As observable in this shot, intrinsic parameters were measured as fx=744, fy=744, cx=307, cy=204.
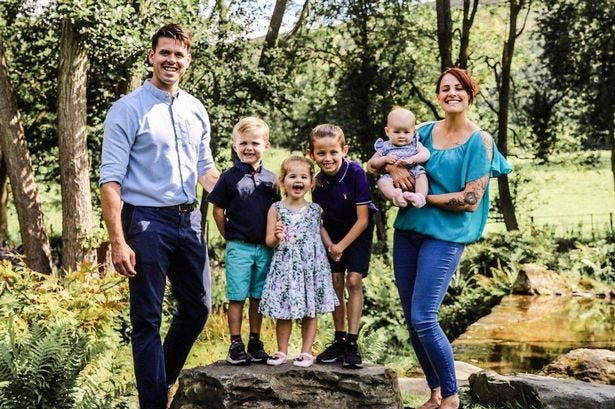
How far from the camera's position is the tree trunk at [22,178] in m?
11.2

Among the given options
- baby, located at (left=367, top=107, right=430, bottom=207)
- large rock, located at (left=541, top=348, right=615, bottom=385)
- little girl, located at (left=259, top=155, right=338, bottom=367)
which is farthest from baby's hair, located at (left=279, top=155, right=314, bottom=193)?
large rock, located at (left=541, top=348, right=615, bottom=385)

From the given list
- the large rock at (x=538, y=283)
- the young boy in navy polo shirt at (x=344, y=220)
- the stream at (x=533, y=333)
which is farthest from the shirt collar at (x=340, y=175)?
the large rock at (x=538, y=283)

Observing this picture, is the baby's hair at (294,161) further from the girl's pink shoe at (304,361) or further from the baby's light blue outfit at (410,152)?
the girl's pink shoe at (304,361)

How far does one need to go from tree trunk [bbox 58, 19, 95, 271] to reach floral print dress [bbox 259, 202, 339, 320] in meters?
7.12

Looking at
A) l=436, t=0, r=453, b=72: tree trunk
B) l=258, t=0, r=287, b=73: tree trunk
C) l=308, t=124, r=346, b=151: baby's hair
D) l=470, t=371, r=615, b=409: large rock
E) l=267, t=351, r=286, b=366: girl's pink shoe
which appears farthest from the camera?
l=436, t=0, r=453, b=72: tree trunk

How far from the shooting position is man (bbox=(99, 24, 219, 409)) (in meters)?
4.33

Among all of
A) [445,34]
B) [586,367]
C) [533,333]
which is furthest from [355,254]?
[445,34]

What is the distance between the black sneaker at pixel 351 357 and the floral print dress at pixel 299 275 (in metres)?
0.30

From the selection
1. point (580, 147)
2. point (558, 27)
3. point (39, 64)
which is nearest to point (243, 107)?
point (39, 64)

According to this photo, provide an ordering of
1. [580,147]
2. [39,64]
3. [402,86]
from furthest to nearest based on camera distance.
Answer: [580,147] < [402,86] < [39,64]

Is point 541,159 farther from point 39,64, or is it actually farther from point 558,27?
point 39,64

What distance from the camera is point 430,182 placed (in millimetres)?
4602

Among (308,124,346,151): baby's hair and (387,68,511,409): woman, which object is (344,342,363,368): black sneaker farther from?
(308,124,346,151): baby's hair

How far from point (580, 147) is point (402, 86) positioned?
24.2 feet
